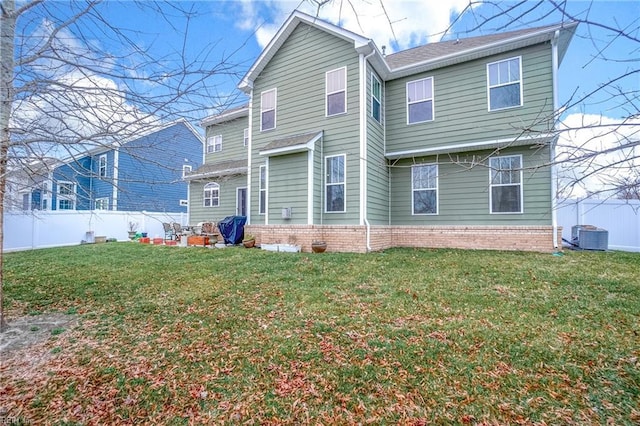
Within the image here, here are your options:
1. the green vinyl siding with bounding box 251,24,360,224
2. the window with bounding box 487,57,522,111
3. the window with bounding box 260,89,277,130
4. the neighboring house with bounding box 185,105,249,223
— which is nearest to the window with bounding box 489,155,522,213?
the window with bounding box 487,57,522,111

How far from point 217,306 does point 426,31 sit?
175 inches

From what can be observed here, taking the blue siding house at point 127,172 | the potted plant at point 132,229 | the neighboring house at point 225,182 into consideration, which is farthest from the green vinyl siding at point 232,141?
the blue siding house at point 127,172

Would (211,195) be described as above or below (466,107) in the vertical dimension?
below

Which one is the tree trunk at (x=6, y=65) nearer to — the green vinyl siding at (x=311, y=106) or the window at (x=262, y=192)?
the green vinyl siding at (x=311, y=106)

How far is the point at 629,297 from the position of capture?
4699mm

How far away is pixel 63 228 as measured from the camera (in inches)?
577

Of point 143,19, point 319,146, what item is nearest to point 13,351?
point 143,19

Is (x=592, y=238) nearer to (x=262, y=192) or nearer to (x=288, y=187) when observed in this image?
(x=288, y=187)

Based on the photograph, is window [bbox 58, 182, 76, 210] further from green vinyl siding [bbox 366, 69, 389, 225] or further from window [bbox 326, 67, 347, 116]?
→ window [bbox 326, 67, 347, 116]

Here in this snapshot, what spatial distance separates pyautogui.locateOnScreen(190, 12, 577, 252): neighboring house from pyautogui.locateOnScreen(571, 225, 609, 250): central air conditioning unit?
226cm

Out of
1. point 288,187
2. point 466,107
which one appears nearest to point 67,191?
point 288,187

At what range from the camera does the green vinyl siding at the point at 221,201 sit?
45.5 feet

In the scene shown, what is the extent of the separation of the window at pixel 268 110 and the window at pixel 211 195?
475 centimetres

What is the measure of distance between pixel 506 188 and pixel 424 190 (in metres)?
2.41
